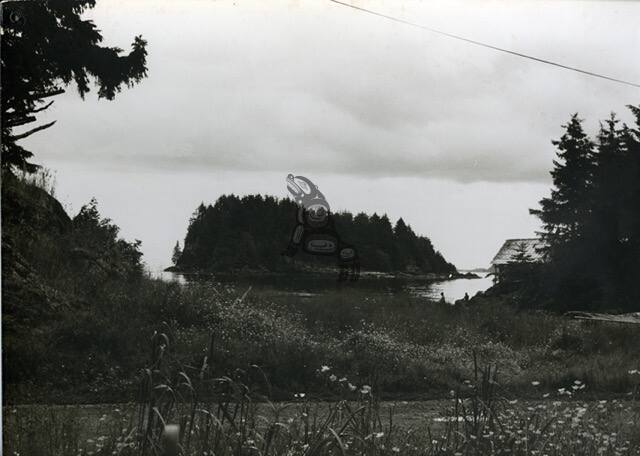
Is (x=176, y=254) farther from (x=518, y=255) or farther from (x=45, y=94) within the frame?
(x=518, y=255)

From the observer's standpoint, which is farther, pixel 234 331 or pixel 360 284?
pixel 234 331

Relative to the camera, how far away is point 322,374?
6.79 meters

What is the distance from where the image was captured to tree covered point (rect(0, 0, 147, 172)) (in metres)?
6.06

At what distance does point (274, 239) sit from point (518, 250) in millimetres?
2399

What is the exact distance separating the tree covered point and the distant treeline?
153 centimetres

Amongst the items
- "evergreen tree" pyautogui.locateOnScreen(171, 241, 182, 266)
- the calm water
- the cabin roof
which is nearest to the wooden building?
the cabin roof

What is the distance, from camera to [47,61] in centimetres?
664

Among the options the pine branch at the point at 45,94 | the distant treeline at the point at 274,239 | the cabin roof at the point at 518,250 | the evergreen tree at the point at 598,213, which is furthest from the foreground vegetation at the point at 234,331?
the pine branch at the point at 45,94

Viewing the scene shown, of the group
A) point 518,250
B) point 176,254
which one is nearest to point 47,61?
point 176,254

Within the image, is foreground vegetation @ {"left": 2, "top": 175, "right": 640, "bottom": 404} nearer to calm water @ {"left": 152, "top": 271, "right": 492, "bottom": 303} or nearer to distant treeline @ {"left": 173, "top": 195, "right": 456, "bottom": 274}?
calm water @ {"left": 152, "top": 271, "right": 492, "bottom": 303}

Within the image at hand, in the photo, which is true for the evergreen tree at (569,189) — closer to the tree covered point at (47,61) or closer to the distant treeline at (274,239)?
the distant treeline at (274,239)

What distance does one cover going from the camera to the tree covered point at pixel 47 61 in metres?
6.06

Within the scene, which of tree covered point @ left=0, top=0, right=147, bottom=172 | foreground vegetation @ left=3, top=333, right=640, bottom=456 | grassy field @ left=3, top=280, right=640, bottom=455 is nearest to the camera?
foreground vegetation @ left=3, top=333, right=640, bottom=456

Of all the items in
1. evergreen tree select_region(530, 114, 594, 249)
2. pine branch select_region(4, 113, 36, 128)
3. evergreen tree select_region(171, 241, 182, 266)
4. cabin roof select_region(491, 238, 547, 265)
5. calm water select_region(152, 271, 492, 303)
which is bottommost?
calm water select_region(152, 271, 492, 303)
